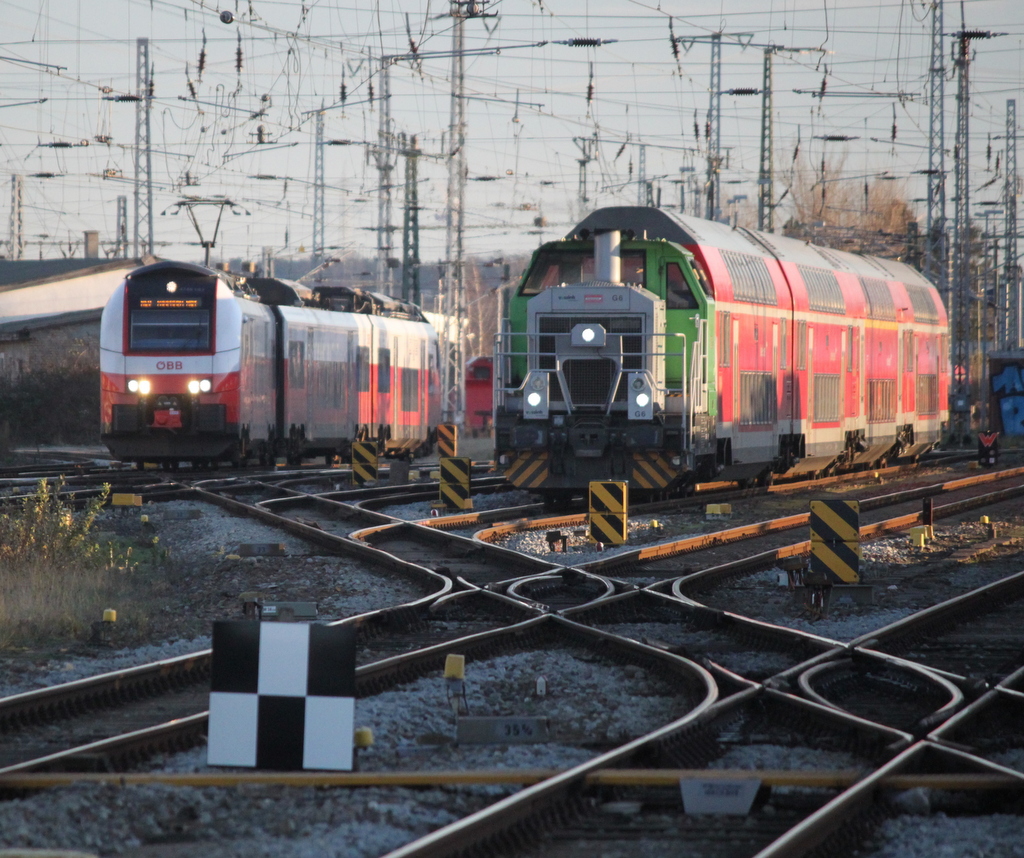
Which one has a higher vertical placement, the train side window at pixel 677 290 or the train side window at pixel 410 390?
the train side window at pixel 677 290

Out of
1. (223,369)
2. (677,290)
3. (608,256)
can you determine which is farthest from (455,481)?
(223,369)

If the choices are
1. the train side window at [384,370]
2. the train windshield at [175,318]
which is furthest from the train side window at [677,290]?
the train side window at [384,370]

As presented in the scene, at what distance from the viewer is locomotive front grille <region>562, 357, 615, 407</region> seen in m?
18.6

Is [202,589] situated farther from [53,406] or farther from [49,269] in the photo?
[49,269]

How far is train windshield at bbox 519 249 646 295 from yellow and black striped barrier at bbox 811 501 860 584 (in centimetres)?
756

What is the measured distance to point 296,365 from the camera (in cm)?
2986

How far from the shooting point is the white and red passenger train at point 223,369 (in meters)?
26.1

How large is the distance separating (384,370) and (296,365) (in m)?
5.86

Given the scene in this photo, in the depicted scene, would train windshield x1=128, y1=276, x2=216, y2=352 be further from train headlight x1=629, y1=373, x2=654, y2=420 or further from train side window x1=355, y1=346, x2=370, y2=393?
train headlight x1=629, y1=373, x2=654, y2=420

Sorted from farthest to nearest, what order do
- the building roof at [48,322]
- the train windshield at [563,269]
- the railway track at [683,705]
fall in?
1. the building roof at [48,322]
2. the train windshield at [563,269]
3. the railway track at [683,705]

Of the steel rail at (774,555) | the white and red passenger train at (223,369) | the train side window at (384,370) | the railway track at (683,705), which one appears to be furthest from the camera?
the train side window at (384,370)

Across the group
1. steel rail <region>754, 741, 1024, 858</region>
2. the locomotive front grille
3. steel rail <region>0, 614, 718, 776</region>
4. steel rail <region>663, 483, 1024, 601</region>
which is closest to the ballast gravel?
steel rail <region>0, 614, 718, 776</region>

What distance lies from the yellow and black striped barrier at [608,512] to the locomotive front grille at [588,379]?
332 centimetres

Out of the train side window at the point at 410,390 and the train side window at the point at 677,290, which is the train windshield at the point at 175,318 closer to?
the train side window at the point at 677,290
